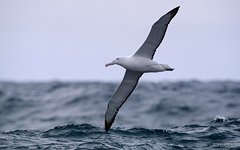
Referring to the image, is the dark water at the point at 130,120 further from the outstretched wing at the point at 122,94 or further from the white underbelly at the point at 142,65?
the white underbelly at the point at 142,65

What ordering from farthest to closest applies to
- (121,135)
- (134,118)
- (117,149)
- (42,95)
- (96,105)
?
(42,95) → (96,105) → (134,118) → (121,135) → (117,149)

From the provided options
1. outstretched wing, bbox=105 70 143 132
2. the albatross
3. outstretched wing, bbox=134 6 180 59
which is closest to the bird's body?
the albatross

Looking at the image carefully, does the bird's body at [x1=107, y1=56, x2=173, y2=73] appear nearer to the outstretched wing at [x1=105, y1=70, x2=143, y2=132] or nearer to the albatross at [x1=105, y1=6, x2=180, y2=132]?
the albatross at [x1=105, y1=6, x2=180, y2=132]

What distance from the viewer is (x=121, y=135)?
41.7 ft

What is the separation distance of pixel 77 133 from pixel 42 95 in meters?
12.4

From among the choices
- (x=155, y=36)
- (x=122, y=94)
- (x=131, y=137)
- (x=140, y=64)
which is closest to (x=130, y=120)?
(x=122, y=94)

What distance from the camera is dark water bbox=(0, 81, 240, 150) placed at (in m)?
11.9

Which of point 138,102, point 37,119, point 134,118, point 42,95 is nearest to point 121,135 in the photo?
point 134,118

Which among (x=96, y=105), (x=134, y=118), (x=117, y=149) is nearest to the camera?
(x=117, y=149)

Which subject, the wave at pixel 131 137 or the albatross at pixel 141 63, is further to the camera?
the wave at pixel 131 137

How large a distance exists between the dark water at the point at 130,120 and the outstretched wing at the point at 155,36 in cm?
206

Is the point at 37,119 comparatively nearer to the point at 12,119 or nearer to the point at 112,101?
the point at 12,119

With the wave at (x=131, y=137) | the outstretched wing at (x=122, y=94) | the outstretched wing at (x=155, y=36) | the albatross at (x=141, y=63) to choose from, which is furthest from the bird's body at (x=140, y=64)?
the wave at (x=131, y=137)

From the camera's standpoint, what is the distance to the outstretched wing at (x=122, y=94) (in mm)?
12898
